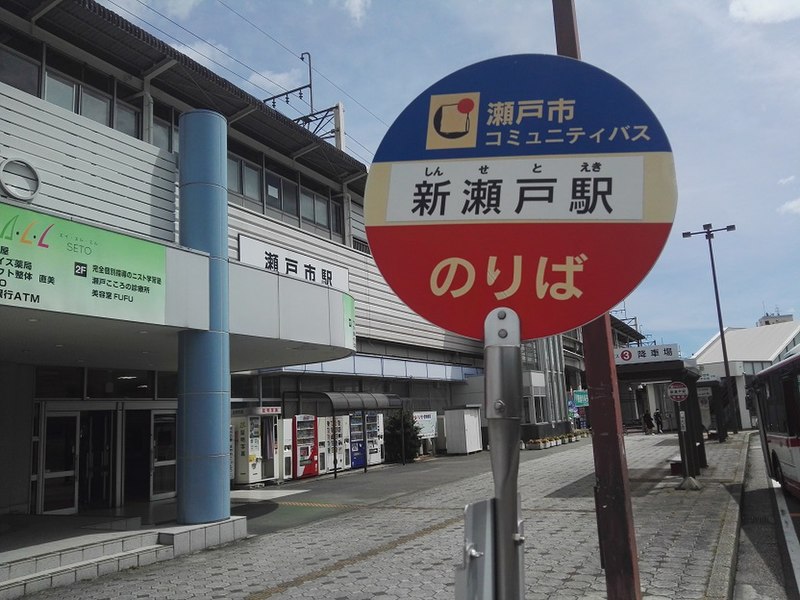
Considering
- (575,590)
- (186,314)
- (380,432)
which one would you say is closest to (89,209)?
(186,314)

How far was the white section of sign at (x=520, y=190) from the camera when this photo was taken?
6.47 ft

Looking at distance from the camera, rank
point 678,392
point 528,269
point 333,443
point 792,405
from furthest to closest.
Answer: point 333,443, point 678,392, point 792,405, point 528,269

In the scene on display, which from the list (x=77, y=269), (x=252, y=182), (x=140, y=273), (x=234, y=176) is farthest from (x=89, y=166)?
(x=252, y=182)

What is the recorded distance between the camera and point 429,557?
8773 millimetres

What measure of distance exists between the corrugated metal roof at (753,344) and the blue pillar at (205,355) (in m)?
53.8

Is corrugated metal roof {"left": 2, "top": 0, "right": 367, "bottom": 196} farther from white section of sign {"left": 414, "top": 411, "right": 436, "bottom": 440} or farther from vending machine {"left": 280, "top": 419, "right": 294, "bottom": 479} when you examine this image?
white section of sign {"left": 414, "top": 411, "right": 436, "bottom": 440}

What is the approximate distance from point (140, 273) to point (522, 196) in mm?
8254

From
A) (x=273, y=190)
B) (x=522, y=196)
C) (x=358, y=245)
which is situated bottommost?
(x=522, y=196)

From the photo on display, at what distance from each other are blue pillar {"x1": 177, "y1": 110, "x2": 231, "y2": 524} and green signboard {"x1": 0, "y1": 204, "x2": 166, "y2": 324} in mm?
1232

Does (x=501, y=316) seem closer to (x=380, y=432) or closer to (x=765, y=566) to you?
(x=765, y=566)

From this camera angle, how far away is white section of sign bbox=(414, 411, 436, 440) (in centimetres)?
2569

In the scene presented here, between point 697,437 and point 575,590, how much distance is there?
12.1 m

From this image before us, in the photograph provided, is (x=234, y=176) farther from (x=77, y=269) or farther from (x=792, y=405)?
(x=792, y=405)

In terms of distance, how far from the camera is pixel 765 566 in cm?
815
